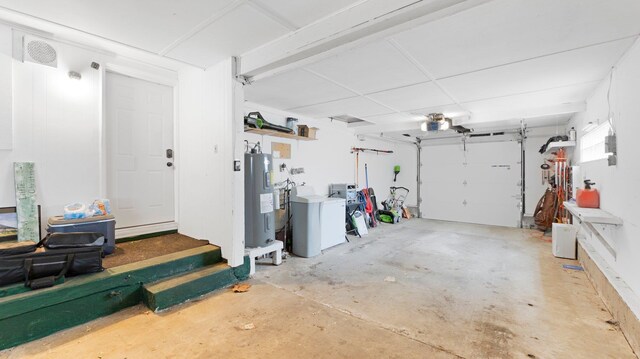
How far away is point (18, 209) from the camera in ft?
8.75

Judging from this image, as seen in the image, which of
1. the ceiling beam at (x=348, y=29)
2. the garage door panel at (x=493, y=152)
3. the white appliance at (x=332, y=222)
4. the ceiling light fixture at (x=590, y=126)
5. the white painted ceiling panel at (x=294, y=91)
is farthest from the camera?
the garage door panel at (x=493, y=152)

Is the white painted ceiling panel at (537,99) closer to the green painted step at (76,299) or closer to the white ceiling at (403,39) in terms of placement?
the white ceiling at (403,39)

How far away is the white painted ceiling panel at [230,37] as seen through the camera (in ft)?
7.36

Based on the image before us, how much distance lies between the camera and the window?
333cm

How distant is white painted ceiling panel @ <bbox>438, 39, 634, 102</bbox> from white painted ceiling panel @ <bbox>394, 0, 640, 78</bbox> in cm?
22

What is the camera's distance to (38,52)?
2785 millimetres

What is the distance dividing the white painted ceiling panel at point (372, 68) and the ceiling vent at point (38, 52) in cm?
263

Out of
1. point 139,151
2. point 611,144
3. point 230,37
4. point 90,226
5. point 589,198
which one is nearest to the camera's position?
point 230,37

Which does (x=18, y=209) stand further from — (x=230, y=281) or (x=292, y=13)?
(x=292, y=13)

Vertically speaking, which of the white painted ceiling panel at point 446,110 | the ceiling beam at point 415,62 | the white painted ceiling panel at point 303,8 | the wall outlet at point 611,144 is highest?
the white painted ceiling panel at point 303,8

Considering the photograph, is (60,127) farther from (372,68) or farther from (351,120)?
(351,120)

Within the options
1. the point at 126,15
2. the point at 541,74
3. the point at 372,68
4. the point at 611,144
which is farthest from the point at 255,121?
the point at 611,144

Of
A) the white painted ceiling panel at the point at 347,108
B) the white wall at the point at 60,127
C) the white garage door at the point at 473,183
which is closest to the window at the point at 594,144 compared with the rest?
the white garage door at the point at 473,183

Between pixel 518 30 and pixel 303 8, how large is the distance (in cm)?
168
